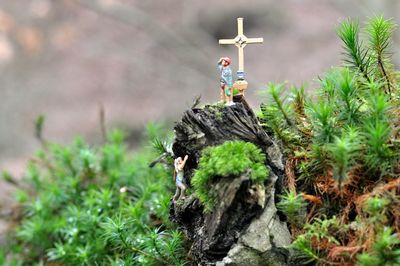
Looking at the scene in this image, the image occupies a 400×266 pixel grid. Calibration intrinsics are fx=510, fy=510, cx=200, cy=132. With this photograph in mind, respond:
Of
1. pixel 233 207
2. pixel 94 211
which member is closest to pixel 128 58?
pixel 94 211

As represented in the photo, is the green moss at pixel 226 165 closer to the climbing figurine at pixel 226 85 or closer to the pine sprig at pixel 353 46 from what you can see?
the climbing figurine at pixel 226 85

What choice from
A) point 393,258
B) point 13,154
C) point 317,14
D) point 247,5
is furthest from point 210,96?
point 393,258

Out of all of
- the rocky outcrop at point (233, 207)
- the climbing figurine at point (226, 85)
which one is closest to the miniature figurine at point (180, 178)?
the rocky outcrop at point (233, 207)

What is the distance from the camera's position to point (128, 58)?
23.6 ft

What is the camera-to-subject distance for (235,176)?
1.68 metres

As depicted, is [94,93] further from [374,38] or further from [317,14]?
[374,38]

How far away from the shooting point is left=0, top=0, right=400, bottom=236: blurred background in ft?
22.0

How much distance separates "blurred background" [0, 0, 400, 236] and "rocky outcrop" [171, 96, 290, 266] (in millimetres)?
4510

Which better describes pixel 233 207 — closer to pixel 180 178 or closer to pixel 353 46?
pixel 180 178

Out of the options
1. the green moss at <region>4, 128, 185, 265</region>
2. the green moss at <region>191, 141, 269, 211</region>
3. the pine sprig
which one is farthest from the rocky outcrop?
the pine sprig

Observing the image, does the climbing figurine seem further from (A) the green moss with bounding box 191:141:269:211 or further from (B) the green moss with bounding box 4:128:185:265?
(B) the green moss with bounding box 4:128:185:265

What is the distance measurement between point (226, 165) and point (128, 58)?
18.8ft

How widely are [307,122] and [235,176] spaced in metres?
0.49

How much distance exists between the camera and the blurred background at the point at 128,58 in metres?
6.69
